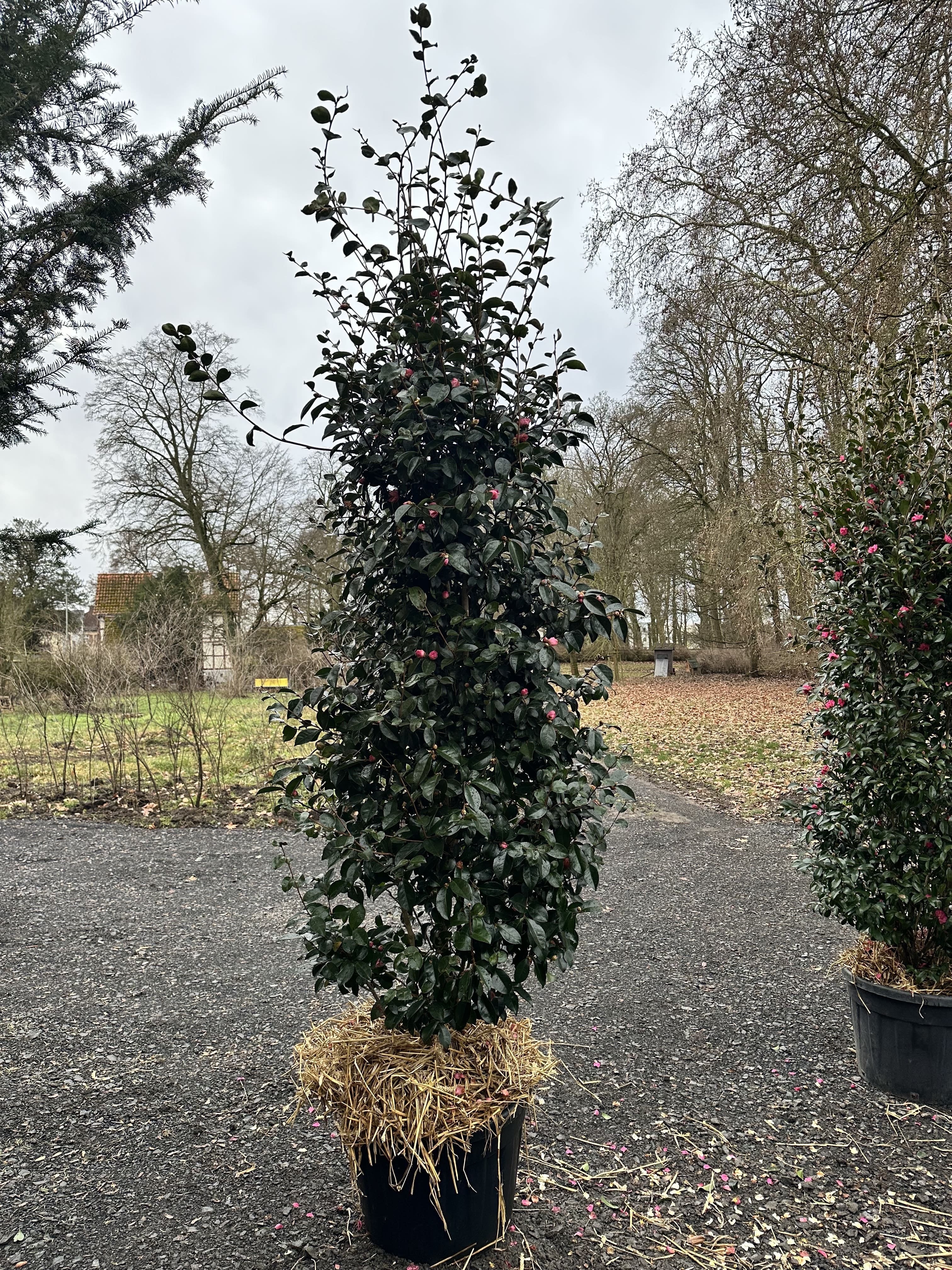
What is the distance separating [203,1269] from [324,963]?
2.98 ft

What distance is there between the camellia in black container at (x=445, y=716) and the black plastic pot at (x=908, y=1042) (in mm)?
1576

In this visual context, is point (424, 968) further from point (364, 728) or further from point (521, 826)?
point (364, 728)

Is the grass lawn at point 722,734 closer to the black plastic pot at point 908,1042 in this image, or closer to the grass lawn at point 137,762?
the black plastic pot at point 908,1042

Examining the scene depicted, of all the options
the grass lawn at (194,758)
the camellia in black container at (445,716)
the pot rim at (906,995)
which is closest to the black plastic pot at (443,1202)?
the camellia in black container at (445,716)

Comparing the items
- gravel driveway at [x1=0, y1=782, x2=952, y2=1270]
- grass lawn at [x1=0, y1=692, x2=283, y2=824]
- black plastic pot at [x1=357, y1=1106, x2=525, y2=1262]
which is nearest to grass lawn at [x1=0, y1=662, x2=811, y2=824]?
grass lawn at [x1=0, y1=692, x2=283, y2=824]

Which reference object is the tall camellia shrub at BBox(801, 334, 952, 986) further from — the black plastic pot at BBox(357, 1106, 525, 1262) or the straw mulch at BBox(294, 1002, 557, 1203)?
the black plastic pot at BBox(357, 1106, 525, 1262)

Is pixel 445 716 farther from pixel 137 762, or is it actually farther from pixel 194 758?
pixel 194 758

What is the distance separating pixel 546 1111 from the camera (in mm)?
3029

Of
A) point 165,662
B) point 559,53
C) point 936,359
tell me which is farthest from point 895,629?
point 165,662

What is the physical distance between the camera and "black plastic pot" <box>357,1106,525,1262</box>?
2105 millimetres

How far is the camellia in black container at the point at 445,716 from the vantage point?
2.06 meters

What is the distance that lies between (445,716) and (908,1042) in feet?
7.64

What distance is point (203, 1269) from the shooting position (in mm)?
2184

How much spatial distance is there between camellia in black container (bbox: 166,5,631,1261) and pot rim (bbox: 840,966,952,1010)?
154cm
